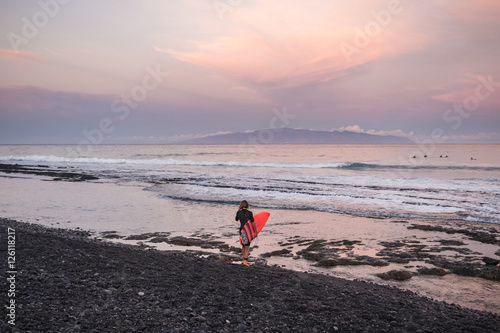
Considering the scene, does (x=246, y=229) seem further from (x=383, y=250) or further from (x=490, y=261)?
(x=490, y=261)

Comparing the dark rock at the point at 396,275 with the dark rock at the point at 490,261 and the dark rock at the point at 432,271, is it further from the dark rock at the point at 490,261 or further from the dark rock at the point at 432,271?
the dark rock at the point at 490,261

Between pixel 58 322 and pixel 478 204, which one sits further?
pixel 478 204

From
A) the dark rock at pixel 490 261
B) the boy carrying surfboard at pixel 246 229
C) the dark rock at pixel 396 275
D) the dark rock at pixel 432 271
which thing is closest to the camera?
the dark rock at pixel 396 275

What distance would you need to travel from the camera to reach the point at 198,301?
600 cm

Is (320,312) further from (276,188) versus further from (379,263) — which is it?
(276,188)

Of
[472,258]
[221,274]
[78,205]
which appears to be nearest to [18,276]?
[221,274]

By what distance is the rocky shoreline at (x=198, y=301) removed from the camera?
509cm

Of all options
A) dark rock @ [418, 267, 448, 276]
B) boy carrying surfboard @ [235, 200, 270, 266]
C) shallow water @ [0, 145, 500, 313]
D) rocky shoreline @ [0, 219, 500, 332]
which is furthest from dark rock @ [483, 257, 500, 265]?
boy carrying surfboard @ [235, 200, 270, 266]

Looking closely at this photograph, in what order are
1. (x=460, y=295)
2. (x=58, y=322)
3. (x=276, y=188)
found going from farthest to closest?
(x=276, y=188)
(x=460, y=295)
(x=58, y=322)

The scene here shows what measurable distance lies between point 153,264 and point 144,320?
3130 millimetres

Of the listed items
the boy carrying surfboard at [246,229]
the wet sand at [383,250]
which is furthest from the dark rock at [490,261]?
the boy carrying surfboard at [246,229]

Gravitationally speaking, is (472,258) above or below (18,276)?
below

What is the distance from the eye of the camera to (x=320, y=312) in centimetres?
582

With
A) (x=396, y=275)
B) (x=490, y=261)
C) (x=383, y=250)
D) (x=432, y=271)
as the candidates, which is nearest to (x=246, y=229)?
(x=396, y=275)
